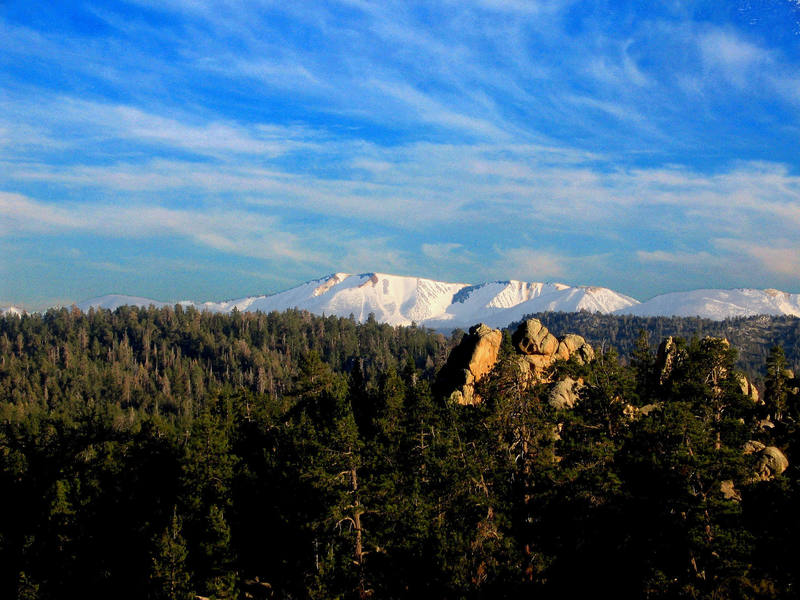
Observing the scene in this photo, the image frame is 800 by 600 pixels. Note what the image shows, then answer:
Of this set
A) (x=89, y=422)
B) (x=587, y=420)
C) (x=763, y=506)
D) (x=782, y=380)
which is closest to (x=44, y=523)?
(x=89, y=422)

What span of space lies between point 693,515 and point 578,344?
47.2 metres

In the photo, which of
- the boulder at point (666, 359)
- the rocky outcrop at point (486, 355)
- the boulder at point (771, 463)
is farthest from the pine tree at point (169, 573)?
the boulder at point (666, 359)

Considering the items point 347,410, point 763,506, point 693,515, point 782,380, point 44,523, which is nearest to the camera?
point 693,515

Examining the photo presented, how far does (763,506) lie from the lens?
109 ft

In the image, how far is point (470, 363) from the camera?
216 ft

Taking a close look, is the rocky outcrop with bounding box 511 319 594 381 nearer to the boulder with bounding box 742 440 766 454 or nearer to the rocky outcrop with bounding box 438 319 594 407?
the rocky outcrop with bounding box 438 319 594 407

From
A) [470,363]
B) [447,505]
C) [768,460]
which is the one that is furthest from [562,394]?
[447,505]

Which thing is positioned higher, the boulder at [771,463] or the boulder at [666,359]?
the boulder at [666,359]

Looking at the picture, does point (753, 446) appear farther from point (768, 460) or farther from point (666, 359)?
point (666, 359)

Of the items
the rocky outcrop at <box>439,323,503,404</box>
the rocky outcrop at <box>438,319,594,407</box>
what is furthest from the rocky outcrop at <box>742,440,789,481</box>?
the rocky outcrop at <box>439,323,503,404</box>

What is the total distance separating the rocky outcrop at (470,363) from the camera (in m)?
63.5

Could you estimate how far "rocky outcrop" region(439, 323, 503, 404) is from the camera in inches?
2501

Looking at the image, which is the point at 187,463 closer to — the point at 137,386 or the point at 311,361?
the point at 311,361

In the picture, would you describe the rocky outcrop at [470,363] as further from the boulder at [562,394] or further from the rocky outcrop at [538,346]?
the boulder at [562,394]
